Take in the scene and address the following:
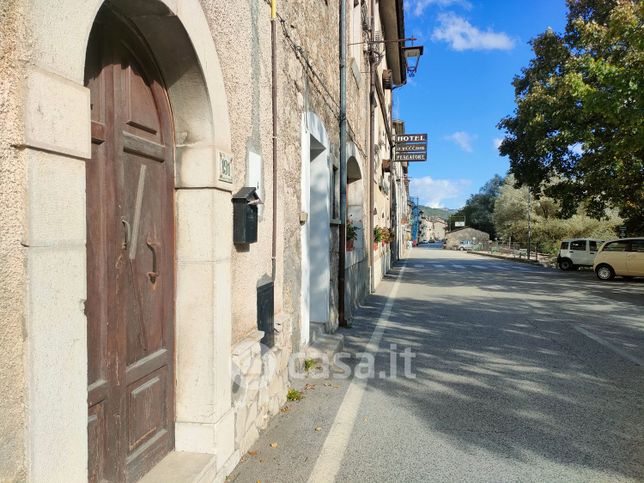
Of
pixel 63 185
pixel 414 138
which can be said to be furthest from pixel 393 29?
pixel 63 185

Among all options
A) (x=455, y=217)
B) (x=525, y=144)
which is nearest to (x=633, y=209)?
(x=525, y=144)

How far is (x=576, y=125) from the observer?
53.3ft

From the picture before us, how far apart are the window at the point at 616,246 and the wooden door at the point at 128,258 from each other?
61.2 ft

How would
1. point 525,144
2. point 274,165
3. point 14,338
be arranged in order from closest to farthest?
1. point 14,338
2. point 274,165
3. point 525,144

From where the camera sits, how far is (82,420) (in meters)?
1.82

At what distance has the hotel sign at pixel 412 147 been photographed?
2050 cm

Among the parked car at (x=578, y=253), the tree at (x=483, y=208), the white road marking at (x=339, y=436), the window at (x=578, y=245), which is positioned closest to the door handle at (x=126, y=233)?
the white road marking at (x=339, y=436)

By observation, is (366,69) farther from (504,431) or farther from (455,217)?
(455,217)

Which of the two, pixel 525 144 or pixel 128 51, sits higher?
pixel 525 144

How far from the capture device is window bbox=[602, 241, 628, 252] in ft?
57.0

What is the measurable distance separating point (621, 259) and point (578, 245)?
643 cm

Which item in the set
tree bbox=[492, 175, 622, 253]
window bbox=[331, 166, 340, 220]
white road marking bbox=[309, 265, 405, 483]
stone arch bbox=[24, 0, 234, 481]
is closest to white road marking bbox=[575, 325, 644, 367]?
white road marking bbox=[309, 265, 405, 483]

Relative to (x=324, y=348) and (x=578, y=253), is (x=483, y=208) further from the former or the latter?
(x=324, y=348)

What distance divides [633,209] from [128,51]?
22.3m
